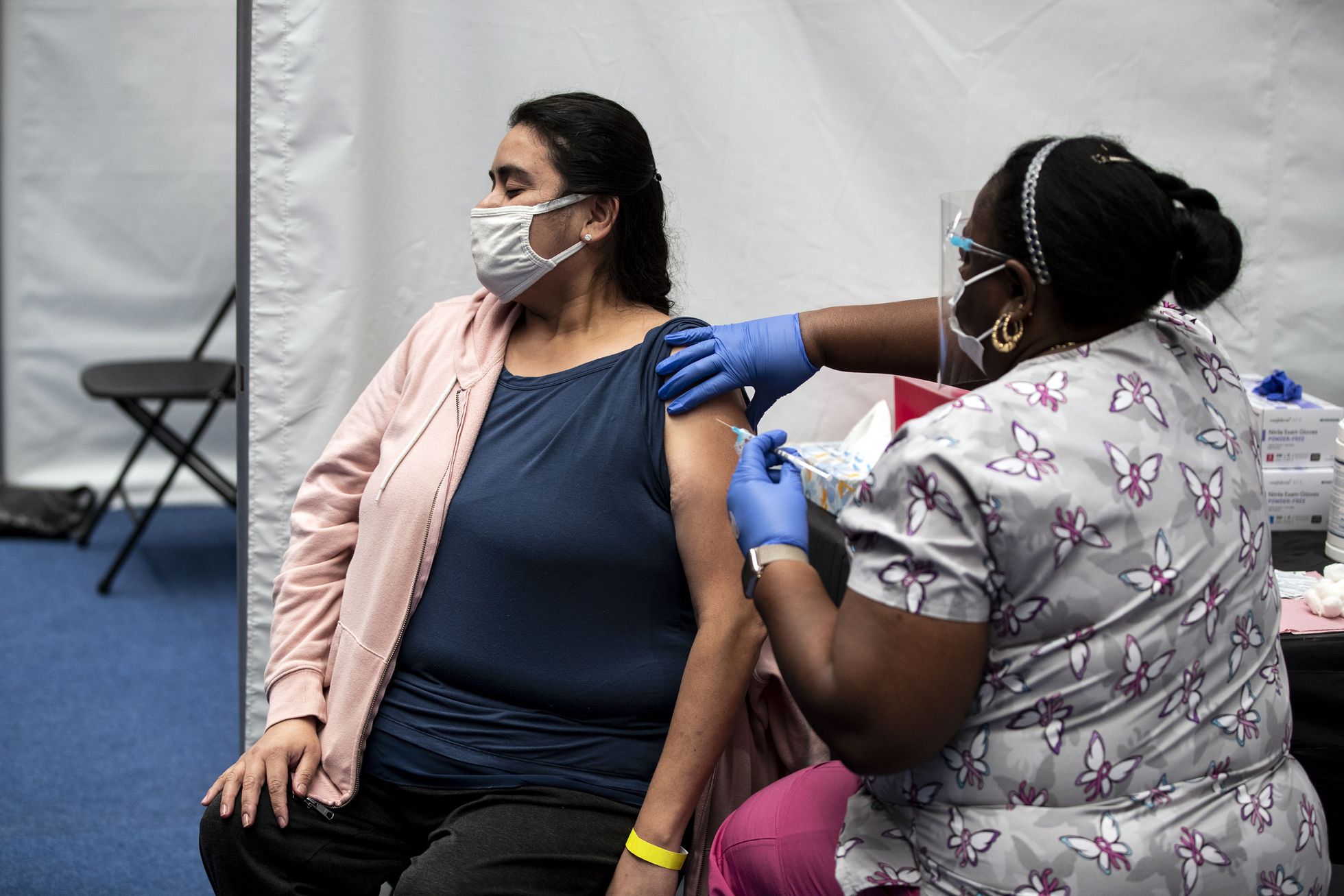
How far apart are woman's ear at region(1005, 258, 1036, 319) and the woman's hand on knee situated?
103 cm

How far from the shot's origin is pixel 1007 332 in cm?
109

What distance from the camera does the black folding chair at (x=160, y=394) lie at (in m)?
3.40

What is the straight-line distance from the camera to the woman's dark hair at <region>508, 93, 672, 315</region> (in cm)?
157

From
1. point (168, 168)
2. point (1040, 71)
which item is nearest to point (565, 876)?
point (1040, 71)

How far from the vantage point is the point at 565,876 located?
1.33 m

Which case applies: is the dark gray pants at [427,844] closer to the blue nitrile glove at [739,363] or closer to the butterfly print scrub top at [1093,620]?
the butterfly print scrub top at [1093,620]

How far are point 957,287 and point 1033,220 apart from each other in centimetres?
14

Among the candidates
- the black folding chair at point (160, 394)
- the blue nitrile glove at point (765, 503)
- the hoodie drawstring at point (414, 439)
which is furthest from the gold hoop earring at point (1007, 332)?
the black folding chair at point (160, 394)

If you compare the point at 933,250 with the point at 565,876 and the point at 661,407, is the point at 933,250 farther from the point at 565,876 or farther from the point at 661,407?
the point at 565,876

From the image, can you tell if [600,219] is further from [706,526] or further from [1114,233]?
[1114,233]

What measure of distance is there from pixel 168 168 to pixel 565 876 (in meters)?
3.42

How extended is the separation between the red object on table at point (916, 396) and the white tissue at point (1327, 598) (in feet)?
2.05

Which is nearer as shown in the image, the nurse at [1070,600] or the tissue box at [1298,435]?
the nurse at [1070,600]

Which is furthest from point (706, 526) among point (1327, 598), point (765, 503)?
point (1327, 598)
